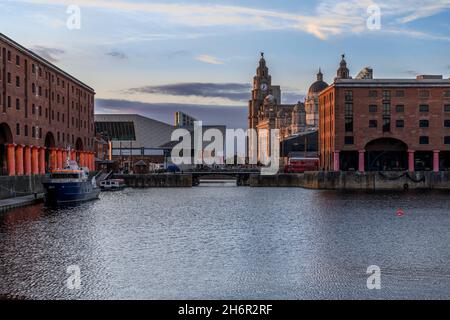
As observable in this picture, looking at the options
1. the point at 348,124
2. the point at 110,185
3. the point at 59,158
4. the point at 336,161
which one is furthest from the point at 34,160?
the point at 348,124

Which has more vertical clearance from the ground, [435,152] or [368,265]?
[435,152]

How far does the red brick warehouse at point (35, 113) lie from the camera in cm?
8512

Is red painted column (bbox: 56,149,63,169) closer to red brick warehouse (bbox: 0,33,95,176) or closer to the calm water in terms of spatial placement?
red brick warehouse (bbox: 0,33,95,176)

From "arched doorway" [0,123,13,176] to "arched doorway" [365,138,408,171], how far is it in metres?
74.4

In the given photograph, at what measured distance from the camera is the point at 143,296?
30.3 meters

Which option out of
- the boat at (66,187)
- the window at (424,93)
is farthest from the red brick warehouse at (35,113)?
the window at (424,93)

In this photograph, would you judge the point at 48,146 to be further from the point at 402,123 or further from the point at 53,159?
the point at 402,123

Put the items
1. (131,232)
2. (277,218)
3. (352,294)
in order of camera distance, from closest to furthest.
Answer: (352,294) → (131,232) → (277,218)

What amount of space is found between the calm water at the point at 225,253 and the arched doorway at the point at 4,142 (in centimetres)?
1378
